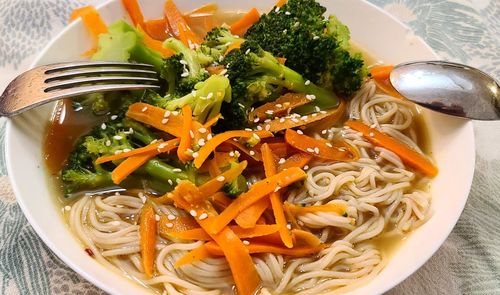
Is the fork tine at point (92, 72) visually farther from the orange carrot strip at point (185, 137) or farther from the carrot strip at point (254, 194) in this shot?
the carrot strip at point (254, 194)

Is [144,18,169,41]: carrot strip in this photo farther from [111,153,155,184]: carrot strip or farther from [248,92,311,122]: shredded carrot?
[111,153,155,184]: carrot strip

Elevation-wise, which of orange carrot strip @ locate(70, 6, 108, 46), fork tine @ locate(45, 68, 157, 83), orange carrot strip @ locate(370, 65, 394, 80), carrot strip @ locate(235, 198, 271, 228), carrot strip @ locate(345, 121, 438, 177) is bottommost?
carrot strip @ locate(235, 198, 271, 228)

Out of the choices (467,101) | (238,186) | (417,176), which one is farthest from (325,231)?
(467,101)

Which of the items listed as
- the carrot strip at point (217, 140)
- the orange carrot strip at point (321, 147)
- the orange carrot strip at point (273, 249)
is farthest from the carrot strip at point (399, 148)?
the orange carrot strip at point (273, 249)

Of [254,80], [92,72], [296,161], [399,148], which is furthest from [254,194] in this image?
[92,72]

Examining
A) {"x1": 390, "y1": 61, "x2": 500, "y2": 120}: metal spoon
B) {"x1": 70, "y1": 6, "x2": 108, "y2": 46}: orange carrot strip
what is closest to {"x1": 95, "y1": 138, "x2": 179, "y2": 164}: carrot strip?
{"x1": 70, "y1": 6, "x2": 108, "y2": 46}: orange carrot strip
